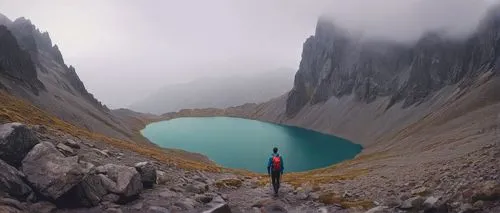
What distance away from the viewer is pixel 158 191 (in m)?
27.3

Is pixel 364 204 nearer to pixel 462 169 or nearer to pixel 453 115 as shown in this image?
pixel 462 169

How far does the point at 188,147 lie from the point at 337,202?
514 ft

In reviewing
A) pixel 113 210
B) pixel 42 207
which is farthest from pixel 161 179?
pixel 42 207

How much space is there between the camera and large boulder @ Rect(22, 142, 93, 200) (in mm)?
21469

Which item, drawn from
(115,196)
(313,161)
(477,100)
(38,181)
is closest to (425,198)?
(115,196)

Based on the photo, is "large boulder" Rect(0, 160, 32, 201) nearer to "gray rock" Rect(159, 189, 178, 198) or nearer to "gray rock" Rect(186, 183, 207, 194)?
"gray rock" Rect(159, 189, 178, 198)

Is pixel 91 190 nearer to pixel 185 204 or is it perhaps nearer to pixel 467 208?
pixel 185 204

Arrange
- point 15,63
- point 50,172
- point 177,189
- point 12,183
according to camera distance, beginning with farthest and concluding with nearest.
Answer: point 15,63, point 177,189, point 50,172, point 12,183

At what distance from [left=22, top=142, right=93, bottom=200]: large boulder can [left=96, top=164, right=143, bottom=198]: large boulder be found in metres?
1.68

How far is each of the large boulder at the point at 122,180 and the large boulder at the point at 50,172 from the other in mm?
1676

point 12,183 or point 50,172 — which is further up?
point 50,172

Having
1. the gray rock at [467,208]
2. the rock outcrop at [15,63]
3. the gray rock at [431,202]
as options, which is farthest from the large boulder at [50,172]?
the rock outcrop at [15,63]

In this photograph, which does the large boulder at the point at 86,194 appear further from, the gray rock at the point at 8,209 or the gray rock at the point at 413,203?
the gray rock at the point at 413,203

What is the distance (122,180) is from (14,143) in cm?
624
